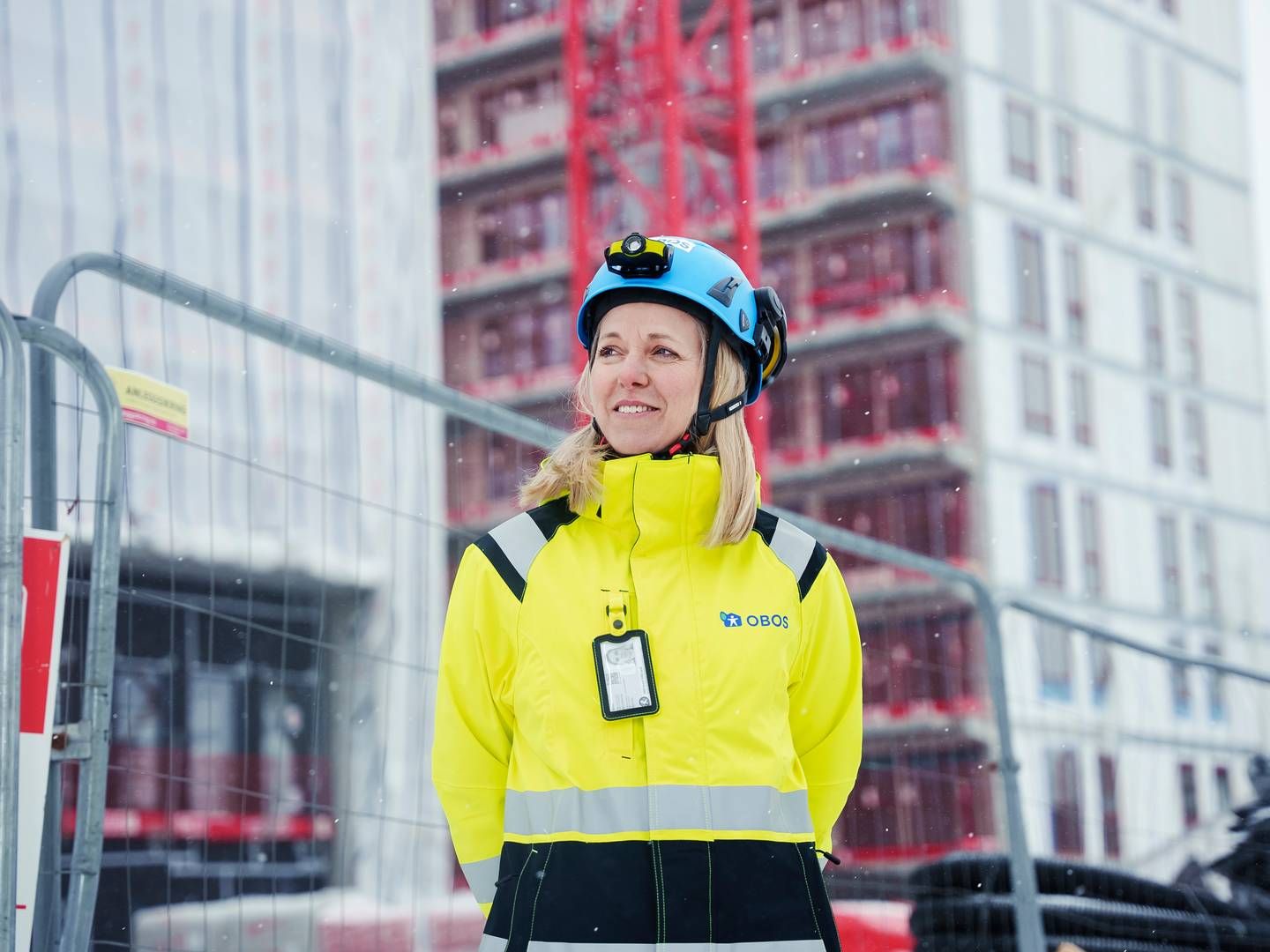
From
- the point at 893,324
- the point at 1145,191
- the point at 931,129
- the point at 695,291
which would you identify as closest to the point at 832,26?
the point at 931,129

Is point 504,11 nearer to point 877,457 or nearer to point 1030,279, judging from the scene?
point 1030,279

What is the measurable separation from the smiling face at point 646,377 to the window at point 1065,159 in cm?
2807

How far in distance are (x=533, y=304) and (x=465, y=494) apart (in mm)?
3894

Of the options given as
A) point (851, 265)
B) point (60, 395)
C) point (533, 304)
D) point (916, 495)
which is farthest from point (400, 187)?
point (60, 395)

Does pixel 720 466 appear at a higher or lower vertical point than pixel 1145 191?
lower

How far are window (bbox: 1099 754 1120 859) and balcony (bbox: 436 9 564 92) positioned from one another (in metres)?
16.7

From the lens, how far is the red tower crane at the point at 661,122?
968 inches

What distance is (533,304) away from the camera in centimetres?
3319

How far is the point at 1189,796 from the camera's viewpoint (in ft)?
87.9

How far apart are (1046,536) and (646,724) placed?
26.8 meters

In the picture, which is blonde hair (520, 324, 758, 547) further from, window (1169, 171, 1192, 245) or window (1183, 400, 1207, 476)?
window (1169, 171, 1192, 245)

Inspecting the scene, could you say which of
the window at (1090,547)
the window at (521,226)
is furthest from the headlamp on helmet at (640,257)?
the window at (521,226)

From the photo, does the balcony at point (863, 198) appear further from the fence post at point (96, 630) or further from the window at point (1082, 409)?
the fence post at point (96, 630)

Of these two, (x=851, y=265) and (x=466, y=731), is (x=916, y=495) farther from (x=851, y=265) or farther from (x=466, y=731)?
(x=466, y=731)
